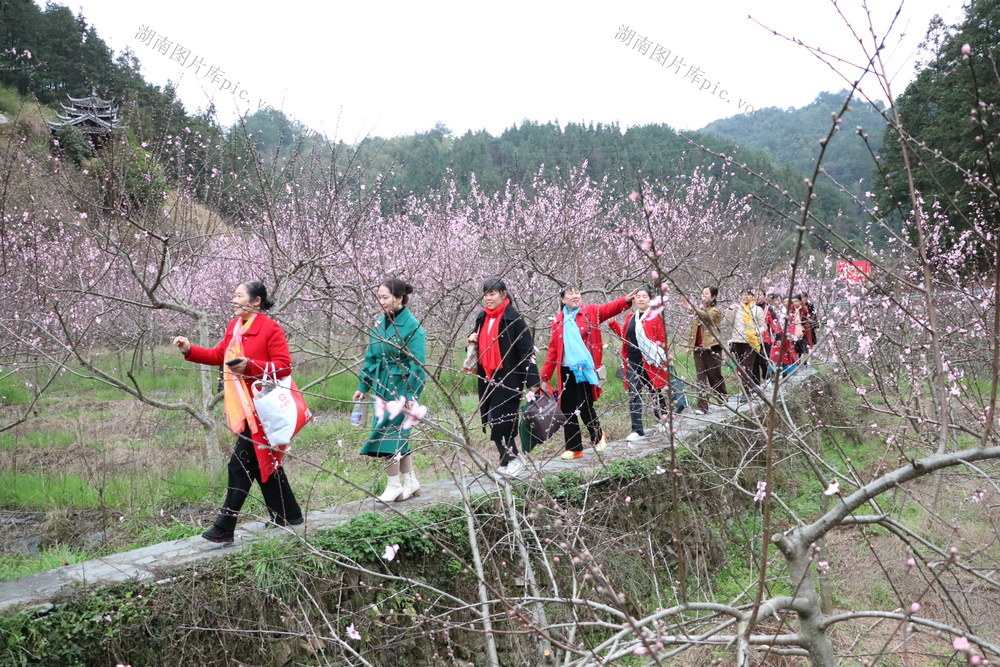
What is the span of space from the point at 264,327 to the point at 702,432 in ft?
15.6

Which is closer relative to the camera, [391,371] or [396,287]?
[396,287]

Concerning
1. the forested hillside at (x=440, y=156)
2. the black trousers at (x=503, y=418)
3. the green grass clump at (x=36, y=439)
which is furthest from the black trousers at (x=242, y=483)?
the forested hillside at (x=440, y=156)

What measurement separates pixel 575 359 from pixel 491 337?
3.25ft

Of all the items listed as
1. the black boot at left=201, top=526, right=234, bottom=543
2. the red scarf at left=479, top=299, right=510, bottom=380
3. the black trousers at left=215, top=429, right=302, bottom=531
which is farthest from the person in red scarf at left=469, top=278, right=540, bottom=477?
the black boot at left=201, top=526, right=234, bottom=543

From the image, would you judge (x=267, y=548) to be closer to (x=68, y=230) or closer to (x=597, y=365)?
(x=597, y=365)

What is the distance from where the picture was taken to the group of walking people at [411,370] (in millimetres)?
3918

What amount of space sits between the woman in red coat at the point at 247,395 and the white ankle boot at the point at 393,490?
799 millimetres

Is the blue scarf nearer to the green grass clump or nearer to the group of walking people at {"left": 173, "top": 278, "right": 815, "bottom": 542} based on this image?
the group of walking people at {"left": 173, "top": 278, "right": 815, "bottom": 542}

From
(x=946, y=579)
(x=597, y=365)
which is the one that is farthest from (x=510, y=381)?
(x=946, y=579)

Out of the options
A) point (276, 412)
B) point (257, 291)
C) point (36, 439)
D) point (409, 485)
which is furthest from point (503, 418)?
point (36, 439)

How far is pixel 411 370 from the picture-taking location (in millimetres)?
4281

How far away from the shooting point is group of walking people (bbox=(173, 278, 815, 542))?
3918mm

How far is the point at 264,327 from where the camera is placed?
4.14 m

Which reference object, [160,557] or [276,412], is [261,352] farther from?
[160,557]
